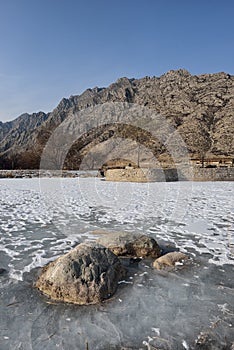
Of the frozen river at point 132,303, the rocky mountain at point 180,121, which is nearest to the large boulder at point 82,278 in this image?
the frozen river at point 132,303

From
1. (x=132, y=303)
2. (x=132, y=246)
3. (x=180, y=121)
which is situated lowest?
(x=132, y=303)

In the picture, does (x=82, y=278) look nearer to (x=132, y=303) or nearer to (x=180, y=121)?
(x=132, y=303)

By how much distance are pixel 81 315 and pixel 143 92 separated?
94.5m

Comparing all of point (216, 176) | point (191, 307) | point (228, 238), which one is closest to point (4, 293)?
point (191, 307)

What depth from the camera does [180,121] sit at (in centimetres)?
5716

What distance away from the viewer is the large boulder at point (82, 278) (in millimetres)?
2488

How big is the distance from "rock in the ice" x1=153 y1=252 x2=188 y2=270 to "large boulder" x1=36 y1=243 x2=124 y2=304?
0.70m

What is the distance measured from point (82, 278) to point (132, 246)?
1.38 metres

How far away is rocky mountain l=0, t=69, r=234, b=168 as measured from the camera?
1658 inches

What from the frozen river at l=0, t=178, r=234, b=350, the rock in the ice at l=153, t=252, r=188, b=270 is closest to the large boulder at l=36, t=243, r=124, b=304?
the frozen river at l=0, t=178, r=234, b=350

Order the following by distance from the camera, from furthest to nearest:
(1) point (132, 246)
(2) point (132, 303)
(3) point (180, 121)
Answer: (3) point (180, 121)
(1) point (132, 246)
(2) point (132, 303)

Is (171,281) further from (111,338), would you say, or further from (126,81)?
(126,81)

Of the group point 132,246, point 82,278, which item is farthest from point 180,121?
point 82,278

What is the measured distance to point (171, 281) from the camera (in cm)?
292
